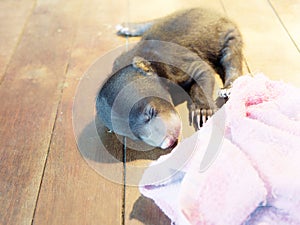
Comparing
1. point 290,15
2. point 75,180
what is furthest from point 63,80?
point 290,15

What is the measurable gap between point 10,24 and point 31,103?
29.1 inches

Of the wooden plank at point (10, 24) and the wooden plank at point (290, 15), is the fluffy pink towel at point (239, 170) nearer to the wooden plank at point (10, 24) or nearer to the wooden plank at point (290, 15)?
the wooden plank at point (290, 15)

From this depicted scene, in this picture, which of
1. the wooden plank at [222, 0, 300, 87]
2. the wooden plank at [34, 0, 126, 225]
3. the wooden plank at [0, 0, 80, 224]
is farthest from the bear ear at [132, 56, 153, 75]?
the wooden plank at [222, 0, 300, 87]

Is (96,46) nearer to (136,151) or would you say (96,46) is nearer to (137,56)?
(137,56)

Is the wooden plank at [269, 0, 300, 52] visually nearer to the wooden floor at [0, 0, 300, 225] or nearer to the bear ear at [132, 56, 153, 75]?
the wooden floor at [0, 0, 300, 225]

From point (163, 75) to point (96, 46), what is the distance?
51 cm

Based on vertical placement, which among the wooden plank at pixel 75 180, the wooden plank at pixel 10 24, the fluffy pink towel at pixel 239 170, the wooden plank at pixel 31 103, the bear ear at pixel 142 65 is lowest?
the wooden plank at pixel 10 24

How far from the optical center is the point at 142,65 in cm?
133

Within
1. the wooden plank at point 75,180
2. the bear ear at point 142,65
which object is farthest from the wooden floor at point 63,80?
the bear ear at point 142,65

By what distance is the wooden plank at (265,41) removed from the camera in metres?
1.57

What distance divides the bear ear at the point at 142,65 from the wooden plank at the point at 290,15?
71 centimetres

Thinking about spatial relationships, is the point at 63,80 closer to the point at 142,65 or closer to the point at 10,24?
the point at 142,65

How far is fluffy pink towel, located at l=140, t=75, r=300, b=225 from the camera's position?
836 mm

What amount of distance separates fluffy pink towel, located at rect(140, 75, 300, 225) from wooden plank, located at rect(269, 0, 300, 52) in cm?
79
